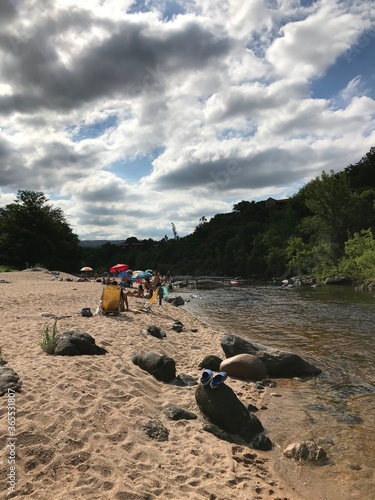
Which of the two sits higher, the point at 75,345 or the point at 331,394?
the point at 75,345

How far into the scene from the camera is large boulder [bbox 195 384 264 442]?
21.6ft

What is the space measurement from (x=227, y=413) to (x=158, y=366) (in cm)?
252

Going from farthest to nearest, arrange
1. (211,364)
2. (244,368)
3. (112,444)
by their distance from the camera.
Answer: (211,364) < (244,368) < (112,444)

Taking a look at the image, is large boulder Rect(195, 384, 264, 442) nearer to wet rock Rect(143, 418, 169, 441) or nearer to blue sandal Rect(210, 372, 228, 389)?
blue sandal Rect(210, 372, 228, 389)

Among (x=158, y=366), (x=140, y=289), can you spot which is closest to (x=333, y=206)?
(x=140, y=289)

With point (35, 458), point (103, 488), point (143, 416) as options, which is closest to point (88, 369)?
point (143, 416)

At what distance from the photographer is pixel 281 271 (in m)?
68.1

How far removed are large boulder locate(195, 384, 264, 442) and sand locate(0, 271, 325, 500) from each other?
10.7 inches

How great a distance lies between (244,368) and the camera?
981 cm

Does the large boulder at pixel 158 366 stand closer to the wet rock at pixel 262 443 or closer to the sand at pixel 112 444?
the sand at pixel 112 444

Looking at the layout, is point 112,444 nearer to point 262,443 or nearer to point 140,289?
point 262,443

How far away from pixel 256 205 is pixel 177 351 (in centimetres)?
11243

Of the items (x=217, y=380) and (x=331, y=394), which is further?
(x=331, y=394)

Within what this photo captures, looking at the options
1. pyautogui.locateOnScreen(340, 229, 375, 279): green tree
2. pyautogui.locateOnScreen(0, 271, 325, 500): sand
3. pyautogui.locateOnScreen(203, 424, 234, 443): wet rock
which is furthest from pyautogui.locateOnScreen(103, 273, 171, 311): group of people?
pyautogui.locateOnScreen(340, 229, 375, 279): green tree
